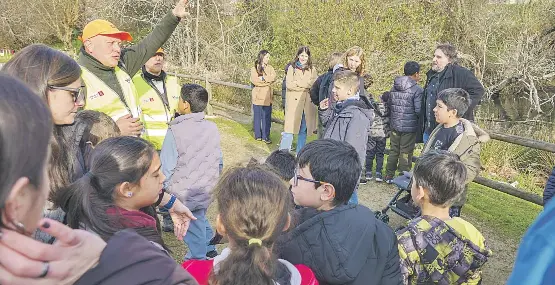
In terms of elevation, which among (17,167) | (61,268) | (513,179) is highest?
(17,167)

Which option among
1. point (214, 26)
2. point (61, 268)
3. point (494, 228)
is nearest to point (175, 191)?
point (61, 268)

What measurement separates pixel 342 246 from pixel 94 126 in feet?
5.32

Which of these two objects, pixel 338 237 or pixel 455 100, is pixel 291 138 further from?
pixel 338 237

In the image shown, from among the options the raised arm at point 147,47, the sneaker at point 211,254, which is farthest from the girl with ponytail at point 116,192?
the raised arm at point 147,47

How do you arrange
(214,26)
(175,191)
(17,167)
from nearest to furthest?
1. (17,167)
2. (175,191)
3. (214,26)

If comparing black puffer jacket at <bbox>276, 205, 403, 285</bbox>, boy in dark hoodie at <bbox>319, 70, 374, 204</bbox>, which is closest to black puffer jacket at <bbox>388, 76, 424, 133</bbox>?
boy in dark hoodie at <bbox>319, 70, 374, 204</bbox>

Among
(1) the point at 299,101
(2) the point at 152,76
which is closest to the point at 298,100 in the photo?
(1) the point at 299,101

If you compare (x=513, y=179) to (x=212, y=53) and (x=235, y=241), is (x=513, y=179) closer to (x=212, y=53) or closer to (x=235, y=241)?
(x=235, y=241)

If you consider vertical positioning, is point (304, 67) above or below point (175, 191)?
above

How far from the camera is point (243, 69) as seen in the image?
14.5 meters

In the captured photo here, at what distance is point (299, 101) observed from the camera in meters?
7.10

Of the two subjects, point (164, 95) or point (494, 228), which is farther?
point (494, 228)

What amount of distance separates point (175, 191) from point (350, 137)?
161 centimetres

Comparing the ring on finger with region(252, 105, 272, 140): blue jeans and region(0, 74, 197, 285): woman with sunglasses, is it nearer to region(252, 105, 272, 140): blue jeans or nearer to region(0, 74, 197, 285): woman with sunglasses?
region(0, 74, 197, 285): woman with sunglasses
